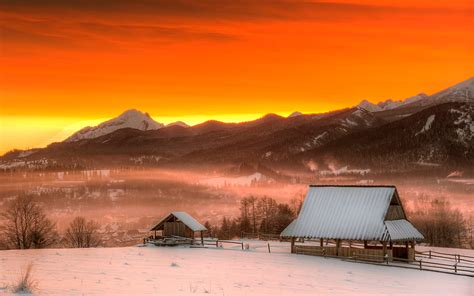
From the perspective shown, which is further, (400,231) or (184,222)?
(184,222)

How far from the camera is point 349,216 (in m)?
56.8

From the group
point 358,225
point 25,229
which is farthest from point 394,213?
point 25,229

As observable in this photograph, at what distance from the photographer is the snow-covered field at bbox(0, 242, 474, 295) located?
24.5m

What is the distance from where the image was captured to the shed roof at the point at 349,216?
54062mm

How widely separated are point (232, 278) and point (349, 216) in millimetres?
27959

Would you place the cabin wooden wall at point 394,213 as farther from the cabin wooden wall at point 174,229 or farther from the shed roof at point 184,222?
the cabin wooden wall at point 174,229

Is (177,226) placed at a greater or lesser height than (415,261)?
greater

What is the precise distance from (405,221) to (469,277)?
1385 centimetres

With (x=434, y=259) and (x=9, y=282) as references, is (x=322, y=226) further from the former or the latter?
(x=9, y=282)

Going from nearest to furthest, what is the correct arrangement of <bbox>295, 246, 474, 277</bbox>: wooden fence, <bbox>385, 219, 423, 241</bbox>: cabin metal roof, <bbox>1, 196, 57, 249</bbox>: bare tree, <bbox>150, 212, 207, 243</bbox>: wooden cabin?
<bbox>295, 246, 474, 277</bbox>: wooden fence, <bbox>385, 219, 423, 241</bbox>: cabin metal roof, <bbox>150, 212, 207, 243</bbox>: wooden cabin, <bbox>1, 196, 57, 249</bbox>: bare tree

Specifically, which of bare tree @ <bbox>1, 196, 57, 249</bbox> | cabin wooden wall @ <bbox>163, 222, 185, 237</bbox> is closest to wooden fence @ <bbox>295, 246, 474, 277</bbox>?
cabin wooden wall @ <bbox>163, 222, 185, 237</bbox>

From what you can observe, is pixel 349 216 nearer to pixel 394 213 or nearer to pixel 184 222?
pixel 394 213

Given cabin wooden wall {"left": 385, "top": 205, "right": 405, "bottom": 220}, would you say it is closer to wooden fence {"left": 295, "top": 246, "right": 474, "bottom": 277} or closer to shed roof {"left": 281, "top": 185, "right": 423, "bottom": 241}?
shed roof {"left": 281, "top": 185, "right": 423, "bottom": 241}

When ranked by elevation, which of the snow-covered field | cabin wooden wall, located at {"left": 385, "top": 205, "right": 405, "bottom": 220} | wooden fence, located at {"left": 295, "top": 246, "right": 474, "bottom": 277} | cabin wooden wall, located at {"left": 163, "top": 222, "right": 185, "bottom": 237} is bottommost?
wooden fence, located at {"left": 295, "top": 246, "right": 474, "bottom": 277}
